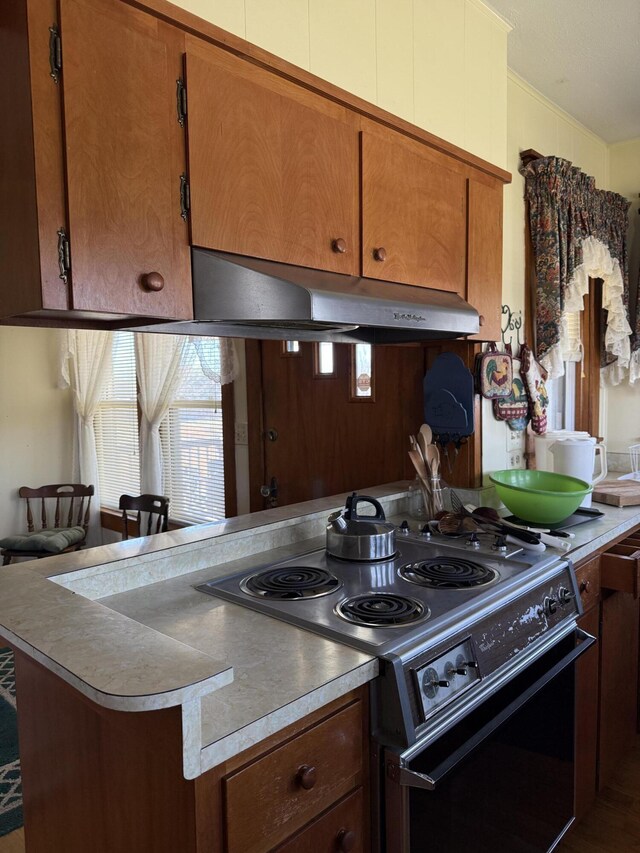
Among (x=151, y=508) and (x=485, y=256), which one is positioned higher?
(x=485, y=256)

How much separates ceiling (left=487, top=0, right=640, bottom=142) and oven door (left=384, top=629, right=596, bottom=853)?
2.03 m

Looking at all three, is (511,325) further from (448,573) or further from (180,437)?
(180,437)

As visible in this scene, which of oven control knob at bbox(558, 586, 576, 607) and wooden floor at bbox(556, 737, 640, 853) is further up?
oven control knob at bbox(558, 586, 576, 607)

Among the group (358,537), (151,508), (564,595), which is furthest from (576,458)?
(151,508)

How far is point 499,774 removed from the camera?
1393mm

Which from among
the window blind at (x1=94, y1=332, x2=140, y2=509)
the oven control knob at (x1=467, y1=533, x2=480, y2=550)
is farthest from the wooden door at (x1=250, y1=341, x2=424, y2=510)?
the window blind at (x1=94, y1=332, x2=140, y2=509)

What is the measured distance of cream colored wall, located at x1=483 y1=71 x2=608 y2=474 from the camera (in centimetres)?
244

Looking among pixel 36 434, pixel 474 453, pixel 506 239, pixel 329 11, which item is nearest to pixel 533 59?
pixel 506 239

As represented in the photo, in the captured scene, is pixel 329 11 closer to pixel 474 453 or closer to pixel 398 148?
pixel 398 148

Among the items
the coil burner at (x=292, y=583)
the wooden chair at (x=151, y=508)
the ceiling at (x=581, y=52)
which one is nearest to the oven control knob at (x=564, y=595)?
the coil burner at (x=292, y=583)

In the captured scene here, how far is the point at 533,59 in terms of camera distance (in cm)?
247

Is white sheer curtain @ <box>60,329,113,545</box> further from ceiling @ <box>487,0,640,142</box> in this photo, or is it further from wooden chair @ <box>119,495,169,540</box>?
ceiling @ <box>487,0,640,142</box>

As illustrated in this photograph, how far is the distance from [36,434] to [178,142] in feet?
12.1

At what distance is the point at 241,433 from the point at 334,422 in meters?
0.67
